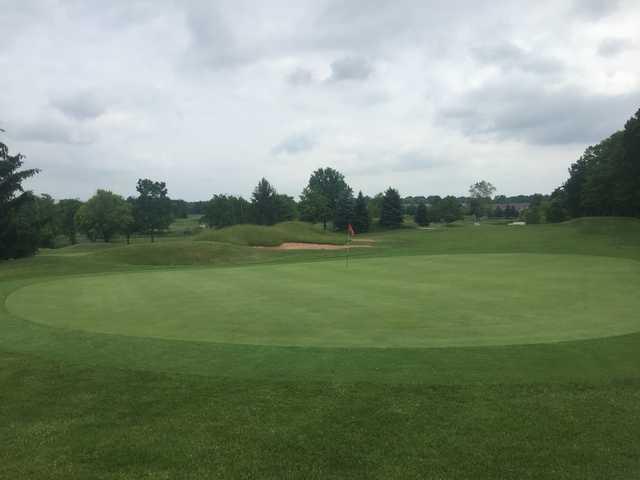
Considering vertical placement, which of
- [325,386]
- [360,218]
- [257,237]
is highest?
[360,218]

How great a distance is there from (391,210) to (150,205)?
48016 mm

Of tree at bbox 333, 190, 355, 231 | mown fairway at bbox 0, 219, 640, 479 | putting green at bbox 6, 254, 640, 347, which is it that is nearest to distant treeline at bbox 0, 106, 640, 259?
tree at bbox 333, 190, 355, 231

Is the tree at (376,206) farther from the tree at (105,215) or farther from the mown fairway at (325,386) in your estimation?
the mown fairway at (325,386)

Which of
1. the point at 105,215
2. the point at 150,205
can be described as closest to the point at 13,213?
the point at 105,215

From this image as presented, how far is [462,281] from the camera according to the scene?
18844 millimetres

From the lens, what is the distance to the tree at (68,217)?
326ft

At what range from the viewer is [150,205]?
90.6 meters

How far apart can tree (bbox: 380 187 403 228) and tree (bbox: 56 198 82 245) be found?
6622 centimetres

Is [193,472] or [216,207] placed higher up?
[216,207]

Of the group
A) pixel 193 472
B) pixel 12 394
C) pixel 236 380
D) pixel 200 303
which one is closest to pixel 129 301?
pixel 200 303

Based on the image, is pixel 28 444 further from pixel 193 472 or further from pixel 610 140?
pixel 610 140

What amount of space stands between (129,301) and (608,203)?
72752mm

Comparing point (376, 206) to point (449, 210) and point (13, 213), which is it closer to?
point (449, 210)

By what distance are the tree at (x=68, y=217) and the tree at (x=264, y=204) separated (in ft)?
128
